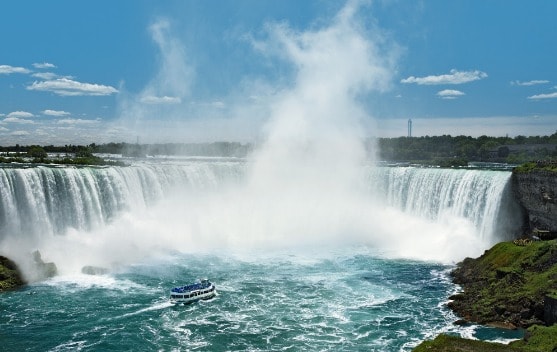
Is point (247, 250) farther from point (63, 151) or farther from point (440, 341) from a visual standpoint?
point (63, 151)

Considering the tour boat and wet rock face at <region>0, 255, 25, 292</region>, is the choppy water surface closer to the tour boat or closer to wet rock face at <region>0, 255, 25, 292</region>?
the tour boat

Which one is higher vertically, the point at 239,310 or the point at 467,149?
the point at 467,149

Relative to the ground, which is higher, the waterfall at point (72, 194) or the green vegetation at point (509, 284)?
the waterfall at point (72, 194)

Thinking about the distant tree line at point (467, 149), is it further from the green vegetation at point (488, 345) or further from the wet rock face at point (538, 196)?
the green vegetation at point (488, 345)

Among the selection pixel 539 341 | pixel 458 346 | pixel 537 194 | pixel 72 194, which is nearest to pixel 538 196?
pixel 537 194

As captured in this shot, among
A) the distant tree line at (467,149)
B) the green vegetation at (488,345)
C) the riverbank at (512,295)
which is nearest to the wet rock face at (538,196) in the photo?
the riverbank at (512,295)

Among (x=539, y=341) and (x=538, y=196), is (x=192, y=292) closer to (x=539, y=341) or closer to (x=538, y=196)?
(x=539, y=341)
